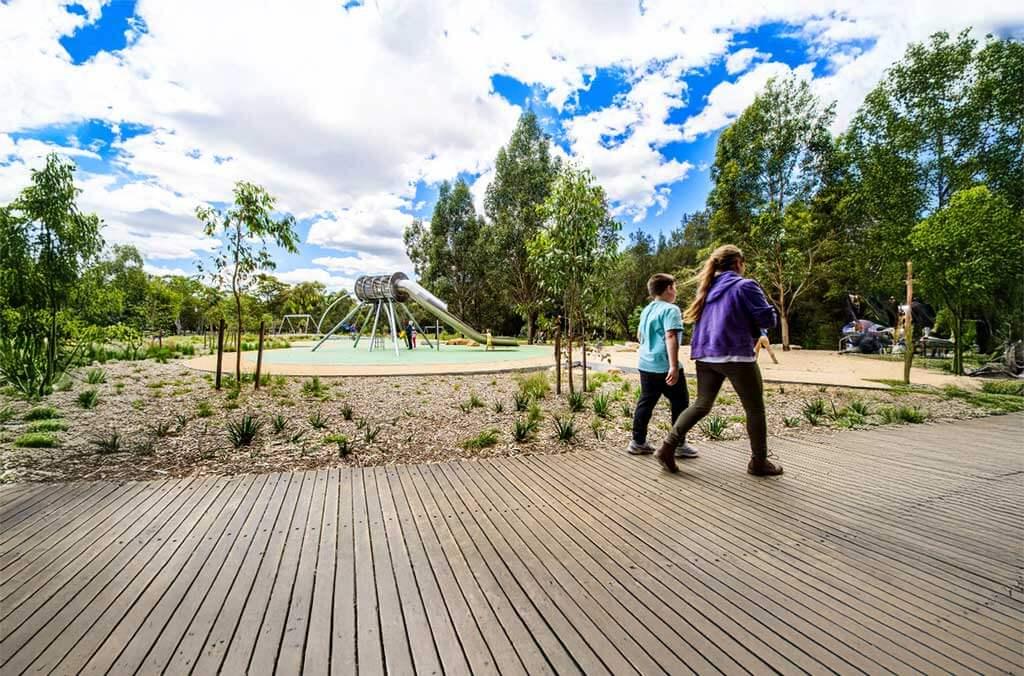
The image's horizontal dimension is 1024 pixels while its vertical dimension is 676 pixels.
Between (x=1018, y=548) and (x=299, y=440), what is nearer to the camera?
(x=1018, y=548)

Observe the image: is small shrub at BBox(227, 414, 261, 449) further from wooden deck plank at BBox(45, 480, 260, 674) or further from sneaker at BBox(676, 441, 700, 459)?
sneaker at BBox(676, 441, 700, 459)

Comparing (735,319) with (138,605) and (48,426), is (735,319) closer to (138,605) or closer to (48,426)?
(138,605)

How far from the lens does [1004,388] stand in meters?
8.61

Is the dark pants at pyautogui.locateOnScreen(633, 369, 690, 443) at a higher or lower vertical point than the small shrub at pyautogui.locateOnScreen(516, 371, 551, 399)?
higher

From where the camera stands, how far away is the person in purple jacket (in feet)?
10.7

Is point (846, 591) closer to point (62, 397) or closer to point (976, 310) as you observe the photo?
point (62, 397)

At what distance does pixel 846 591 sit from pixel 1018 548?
4.21ft

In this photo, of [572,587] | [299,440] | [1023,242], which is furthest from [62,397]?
[1023,242]

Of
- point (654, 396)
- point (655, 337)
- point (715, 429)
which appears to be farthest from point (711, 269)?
point (715, 429)

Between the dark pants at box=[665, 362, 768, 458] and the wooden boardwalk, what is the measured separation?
0.37 metres

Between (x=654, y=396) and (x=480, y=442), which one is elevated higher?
(x=654, y=396)

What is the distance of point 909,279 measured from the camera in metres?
9.62

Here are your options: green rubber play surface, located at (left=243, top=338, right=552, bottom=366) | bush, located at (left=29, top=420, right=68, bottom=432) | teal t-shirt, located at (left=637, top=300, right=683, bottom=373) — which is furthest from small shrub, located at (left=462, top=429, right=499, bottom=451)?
green rubber play surface, located at (left=243, top=338, right=552, bottom=366)

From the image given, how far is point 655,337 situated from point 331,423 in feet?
12.9
